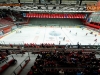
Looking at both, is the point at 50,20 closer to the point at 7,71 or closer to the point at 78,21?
A: the point at 78,21

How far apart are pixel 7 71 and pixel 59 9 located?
24.2 m

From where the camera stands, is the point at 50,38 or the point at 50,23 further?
the point at 50,23

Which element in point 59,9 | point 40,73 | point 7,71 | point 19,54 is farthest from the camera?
point 59,9

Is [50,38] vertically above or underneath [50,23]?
underneath

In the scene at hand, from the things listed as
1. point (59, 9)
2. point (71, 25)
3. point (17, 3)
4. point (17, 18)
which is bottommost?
point (71, 25)

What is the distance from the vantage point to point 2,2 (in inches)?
1177

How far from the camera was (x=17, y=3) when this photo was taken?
2980 centimetres

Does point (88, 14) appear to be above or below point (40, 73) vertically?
above

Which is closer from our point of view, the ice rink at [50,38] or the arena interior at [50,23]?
the ice rink at [50,38]

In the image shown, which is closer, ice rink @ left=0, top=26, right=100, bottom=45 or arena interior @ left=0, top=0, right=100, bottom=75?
ice rink @ left=0, top=26, right=100, bottom=45

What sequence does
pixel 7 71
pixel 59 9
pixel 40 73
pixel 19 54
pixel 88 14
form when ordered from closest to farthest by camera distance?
pixel 40 73 → pixel 7 71 → pixel 19 54 → pixel 59 9 → pixel 88 14

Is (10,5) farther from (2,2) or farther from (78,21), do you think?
(78,21)

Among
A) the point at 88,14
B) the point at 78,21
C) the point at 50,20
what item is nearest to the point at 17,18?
the point at 50,20

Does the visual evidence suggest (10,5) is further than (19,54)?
Yes
